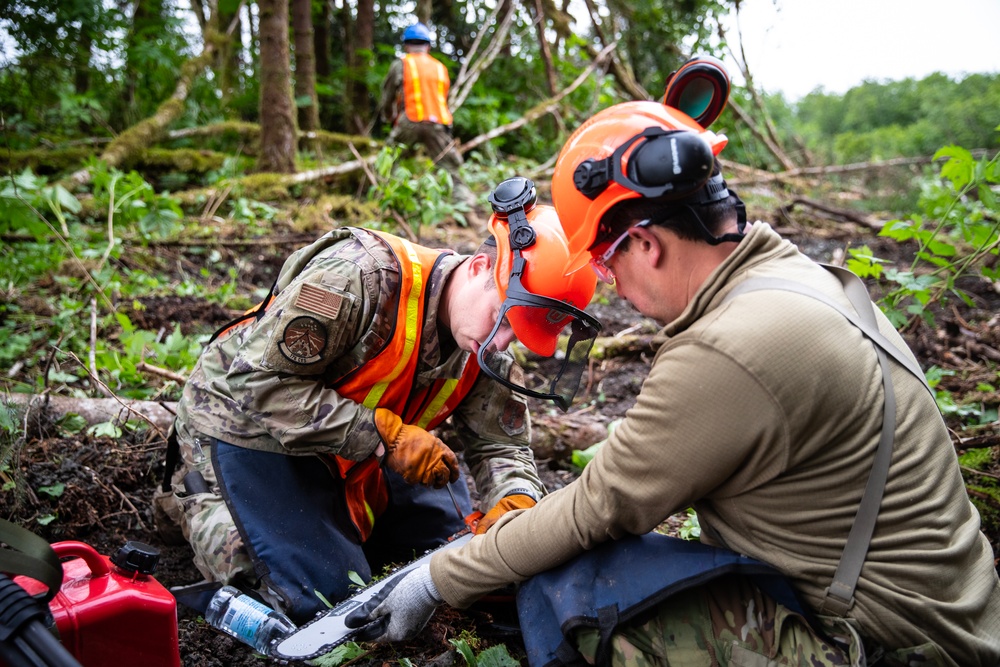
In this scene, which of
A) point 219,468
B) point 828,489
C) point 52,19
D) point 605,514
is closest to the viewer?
point 828,489

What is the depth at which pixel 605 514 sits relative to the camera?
1715 mm

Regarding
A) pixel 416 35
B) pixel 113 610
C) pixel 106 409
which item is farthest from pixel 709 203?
pixel 416 35

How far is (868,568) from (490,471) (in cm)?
154

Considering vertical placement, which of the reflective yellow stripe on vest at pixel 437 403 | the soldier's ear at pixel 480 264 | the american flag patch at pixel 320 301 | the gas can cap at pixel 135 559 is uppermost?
the soldier's ear at pixel 480 264

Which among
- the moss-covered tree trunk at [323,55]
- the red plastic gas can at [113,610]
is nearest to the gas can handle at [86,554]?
the red plastic gas can at [113,610]

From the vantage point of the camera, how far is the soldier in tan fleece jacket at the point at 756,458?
1524 mm

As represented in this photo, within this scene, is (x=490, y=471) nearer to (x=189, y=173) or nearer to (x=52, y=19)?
(x=52, y=19)

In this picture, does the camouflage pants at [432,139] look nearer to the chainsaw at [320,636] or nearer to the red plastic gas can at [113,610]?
the chainsaw at [320,636]

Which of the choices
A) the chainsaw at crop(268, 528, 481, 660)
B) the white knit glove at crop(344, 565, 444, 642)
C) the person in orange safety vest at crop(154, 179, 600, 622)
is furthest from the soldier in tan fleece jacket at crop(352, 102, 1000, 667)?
the chainsaw at crop(268, 528, 481, 660)

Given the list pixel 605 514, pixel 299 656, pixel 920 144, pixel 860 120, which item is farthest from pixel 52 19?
pixel 860 120

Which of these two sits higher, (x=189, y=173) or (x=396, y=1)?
(x=396, y=1)

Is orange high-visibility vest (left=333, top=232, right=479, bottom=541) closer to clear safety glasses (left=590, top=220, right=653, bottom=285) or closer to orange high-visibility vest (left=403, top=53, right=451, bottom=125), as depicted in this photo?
clear safety glasses (left=590, top=220, right=653, bottom=285)

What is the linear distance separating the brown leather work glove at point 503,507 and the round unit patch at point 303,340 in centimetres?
83

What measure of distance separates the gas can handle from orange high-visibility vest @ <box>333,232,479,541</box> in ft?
3.24
